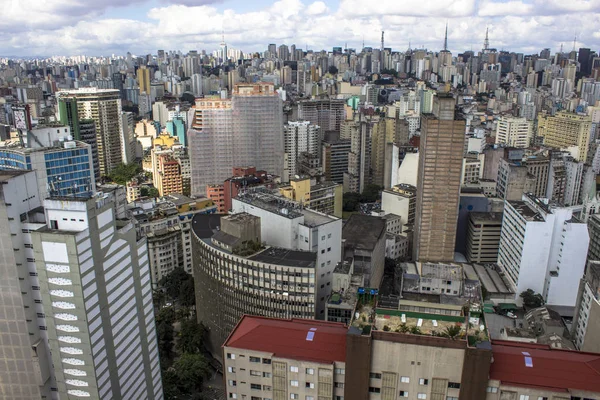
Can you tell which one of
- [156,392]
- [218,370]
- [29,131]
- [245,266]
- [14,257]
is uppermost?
[29,131]

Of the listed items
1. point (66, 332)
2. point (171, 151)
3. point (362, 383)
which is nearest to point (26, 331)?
point (66, 332)

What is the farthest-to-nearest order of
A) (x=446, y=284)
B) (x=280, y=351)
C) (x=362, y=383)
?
1. (x=446, y=284)
2. (x=280, y=351)
3. (x=362, y=383)

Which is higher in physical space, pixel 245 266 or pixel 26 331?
pixel 26 331

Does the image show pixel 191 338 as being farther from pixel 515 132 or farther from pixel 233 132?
pixel 515 132

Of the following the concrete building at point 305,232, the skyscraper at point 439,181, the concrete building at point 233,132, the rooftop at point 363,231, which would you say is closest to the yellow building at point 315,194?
the rooftop at point 363,231

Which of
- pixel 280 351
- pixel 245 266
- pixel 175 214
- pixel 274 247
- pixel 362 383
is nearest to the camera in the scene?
pixel 362 383

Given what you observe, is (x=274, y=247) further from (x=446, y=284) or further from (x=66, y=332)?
(x=66, y=332)
